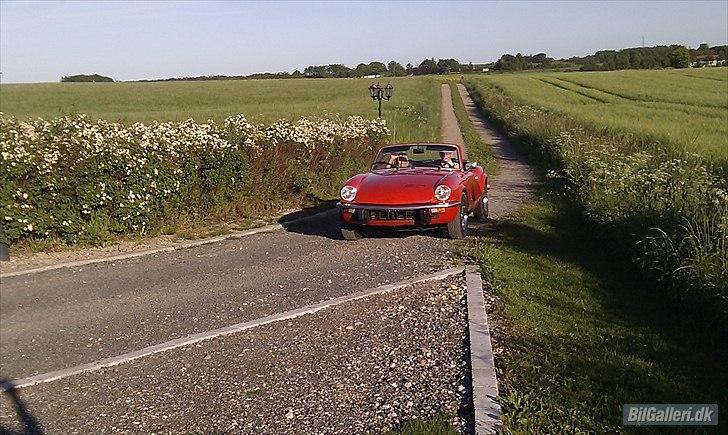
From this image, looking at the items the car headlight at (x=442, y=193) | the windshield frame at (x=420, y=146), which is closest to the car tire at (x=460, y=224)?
the car headlight at (x=442, y=193)

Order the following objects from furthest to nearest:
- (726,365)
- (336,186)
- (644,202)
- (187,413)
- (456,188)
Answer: (336,186)
(456,188)
(644,202)
(726,365)
(187,413)

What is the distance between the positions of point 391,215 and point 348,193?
0.69 m

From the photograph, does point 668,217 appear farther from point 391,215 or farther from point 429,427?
point 429,427

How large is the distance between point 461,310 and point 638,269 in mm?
2119

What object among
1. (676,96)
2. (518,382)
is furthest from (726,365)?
(676,96)

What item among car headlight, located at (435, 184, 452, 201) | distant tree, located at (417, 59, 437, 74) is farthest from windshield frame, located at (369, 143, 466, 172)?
distant tree, located at (417, 59, 437, 74)

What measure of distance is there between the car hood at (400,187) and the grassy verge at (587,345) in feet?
3.56

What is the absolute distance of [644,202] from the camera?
7.55 metres

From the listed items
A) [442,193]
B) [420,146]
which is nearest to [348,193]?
[442,193]

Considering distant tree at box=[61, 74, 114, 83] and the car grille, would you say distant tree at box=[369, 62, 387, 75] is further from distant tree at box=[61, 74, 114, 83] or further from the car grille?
the car grille

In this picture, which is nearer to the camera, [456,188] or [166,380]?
[166,380]

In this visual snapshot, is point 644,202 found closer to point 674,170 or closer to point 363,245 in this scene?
point 674,170

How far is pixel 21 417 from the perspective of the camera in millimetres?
4449

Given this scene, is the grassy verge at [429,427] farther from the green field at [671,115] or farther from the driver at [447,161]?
the green field at [671,115]
